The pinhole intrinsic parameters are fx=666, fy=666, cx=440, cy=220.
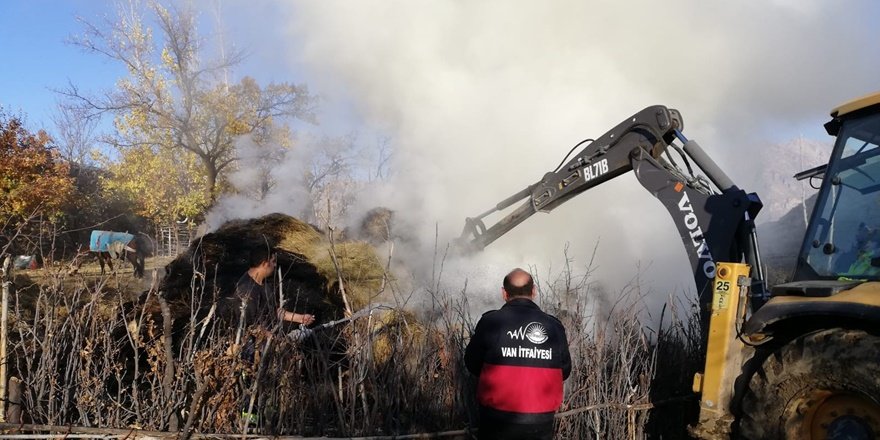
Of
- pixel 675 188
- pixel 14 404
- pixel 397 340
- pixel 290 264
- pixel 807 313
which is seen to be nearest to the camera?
pixel 807 313

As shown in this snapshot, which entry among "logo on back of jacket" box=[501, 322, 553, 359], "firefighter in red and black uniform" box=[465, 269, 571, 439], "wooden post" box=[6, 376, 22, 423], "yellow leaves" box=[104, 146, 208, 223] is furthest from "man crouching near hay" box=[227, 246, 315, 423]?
"yellow leaves" box=[104, 146, 208, 223]

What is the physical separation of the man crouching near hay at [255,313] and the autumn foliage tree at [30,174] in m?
13.7

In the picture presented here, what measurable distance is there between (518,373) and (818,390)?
5.25 ft

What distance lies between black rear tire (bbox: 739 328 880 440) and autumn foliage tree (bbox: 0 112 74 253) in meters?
17.4

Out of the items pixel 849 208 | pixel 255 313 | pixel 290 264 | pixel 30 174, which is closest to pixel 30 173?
pixel 30 174

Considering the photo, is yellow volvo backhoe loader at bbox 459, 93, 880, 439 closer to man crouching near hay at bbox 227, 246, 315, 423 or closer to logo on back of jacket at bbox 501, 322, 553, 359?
logo on back of jacket at bbox 501, 322, 553, 359

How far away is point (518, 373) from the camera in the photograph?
3.59 m

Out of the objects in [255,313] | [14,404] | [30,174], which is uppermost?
[30,174]

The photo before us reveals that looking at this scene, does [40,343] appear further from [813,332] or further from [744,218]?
[744,218]

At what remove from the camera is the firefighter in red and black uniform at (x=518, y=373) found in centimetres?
356

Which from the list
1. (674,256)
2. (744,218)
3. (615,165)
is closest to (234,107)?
(674,256)

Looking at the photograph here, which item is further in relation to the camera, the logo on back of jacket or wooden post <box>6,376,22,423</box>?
wooden post <box>6,376,22,423</box>

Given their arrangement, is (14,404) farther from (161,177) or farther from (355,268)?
(161,177)

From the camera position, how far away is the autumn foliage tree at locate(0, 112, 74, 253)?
17.7m
